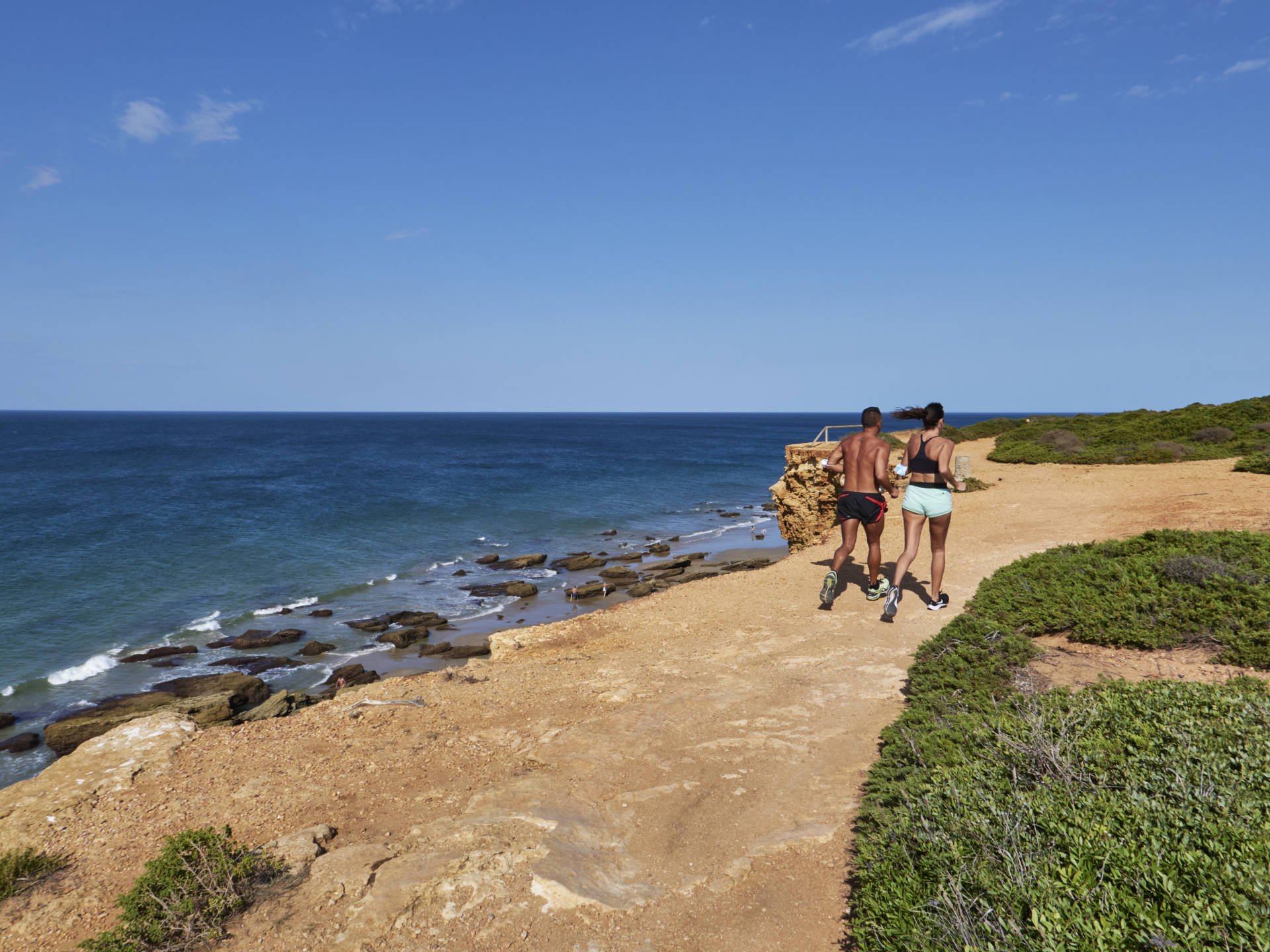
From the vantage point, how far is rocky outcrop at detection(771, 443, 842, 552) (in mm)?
16375

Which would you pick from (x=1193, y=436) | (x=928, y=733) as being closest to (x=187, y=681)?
(x=928, y=733)

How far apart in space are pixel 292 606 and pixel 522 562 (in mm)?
8291

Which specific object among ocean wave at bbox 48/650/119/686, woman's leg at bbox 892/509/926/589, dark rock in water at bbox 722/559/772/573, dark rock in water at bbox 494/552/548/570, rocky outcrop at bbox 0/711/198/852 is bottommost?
ocean wave at bbox 48/650/119/686

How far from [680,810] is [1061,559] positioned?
652 centimetres

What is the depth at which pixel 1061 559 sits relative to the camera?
8.51m

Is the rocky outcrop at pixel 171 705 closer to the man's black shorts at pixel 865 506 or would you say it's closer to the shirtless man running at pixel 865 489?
the shirtless man running at pixel 865 489

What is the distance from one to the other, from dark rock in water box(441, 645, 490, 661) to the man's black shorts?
411 inches

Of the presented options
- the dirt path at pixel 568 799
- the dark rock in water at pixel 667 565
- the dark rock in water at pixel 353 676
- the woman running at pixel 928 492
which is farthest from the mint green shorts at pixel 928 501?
the dark rock in water at pixel 667 565

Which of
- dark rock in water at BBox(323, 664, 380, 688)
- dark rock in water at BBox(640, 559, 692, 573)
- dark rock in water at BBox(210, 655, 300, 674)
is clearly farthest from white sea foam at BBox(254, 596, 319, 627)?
dark rock in water at BBox(640, 559, 692, 573)

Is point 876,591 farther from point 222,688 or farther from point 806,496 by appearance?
point 222,688

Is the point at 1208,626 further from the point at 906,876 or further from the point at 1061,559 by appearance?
the point at 906,876

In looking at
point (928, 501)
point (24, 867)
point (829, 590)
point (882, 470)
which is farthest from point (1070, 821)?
point (24, 867)

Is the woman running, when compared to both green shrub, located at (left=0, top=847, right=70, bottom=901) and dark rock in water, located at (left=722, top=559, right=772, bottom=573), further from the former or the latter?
dark rock in water, located at (left=722, top=559, right=772, bottom=573)

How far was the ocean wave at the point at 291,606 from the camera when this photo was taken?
2068 centimetres
